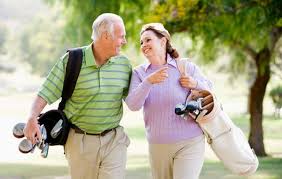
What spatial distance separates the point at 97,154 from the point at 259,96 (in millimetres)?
12790

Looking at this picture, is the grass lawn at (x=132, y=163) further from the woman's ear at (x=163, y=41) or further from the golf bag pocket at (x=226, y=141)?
the woman's ear at (x=163, y=41)

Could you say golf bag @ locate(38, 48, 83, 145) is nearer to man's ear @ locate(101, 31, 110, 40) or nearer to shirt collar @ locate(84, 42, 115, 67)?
shirt collar @ locate(84, 42, 115, 67)

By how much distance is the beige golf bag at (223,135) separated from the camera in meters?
4.37

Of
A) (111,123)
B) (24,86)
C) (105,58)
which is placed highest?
(105,58)

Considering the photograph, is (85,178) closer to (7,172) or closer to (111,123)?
(111,123)

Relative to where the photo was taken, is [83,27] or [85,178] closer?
[85,178]

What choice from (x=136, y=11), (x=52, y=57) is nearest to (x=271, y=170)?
(x=136, y=11)

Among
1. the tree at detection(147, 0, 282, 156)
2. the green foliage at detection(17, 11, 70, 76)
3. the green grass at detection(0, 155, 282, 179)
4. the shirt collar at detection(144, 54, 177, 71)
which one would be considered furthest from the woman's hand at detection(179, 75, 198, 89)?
the green foliage at detection(17, 11, 70, 76)

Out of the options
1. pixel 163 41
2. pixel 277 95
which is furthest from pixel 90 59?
pixel 277 95

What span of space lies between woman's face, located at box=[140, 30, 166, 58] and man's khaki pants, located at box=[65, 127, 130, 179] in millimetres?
531

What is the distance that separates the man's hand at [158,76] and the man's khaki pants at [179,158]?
1.52 feet

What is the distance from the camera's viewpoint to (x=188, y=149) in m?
4.39

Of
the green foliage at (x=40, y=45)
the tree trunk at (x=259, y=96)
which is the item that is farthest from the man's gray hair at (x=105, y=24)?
the green foliage at (x=40, y=45)

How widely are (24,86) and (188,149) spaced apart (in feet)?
239
